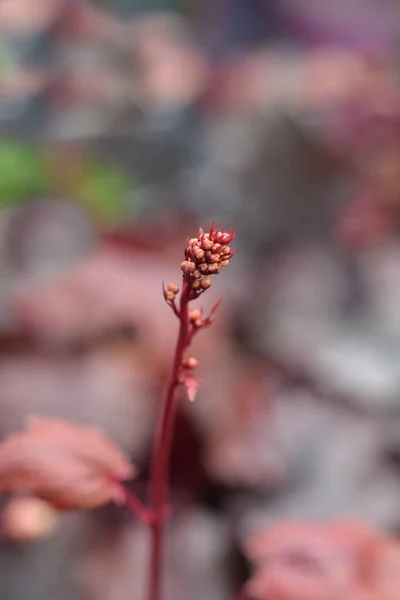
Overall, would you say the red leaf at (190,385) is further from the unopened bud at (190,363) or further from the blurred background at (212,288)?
the blurred background at (212,288)

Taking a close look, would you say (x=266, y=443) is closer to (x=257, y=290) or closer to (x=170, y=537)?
(x=170, y=537)

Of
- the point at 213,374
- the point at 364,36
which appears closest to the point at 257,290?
the point at 213,374

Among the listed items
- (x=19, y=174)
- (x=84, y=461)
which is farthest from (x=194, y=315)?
(x=19, y=174)

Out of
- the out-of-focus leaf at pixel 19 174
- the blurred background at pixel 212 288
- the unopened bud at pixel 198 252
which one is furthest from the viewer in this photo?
the out-of-focus leaf at pixel 19 174

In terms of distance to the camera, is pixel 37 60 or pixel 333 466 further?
pixel 37 60

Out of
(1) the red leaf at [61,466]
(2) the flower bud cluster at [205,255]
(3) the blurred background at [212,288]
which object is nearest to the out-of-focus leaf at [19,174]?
(3) the blurred background at [212,288]

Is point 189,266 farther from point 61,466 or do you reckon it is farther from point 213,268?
point 61,466
